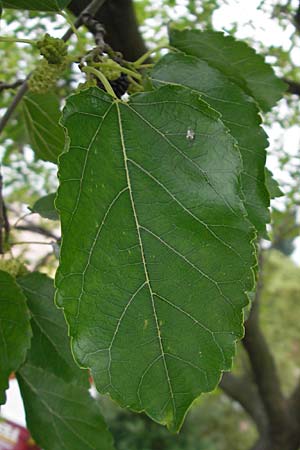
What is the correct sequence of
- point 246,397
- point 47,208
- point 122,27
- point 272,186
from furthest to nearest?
1. point 246,397
2. point 122,27
3. point 47,208
4. point 272,186

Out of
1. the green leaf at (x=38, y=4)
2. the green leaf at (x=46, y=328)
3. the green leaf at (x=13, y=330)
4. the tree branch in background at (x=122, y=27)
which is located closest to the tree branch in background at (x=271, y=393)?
the tree branch in background at (x=122, y=27)

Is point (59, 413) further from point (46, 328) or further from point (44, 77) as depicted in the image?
point (44, 77)

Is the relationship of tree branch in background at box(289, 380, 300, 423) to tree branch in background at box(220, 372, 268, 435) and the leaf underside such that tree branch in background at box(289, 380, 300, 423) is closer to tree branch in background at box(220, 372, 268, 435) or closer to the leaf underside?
tree branch in background at box(220, 372, 268, 435)

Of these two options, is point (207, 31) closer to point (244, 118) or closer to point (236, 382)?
point (244, 118)

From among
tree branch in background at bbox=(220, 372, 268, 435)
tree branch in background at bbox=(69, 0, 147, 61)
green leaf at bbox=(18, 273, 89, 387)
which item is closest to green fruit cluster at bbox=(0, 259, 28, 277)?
green leaf at bbox=(18, 273, 89, 387)

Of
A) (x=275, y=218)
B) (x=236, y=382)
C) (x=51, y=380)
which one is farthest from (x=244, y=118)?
(x=236, y=382)

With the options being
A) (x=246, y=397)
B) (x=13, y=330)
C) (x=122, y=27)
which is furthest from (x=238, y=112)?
(x=246, y=397)
